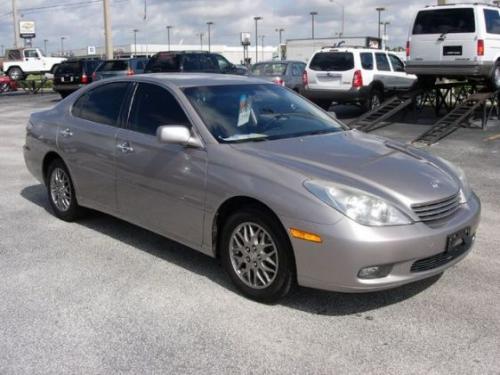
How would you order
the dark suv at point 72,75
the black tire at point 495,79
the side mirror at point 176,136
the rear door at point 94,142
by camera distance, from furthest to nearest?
1. the dark suv at point 72,75
2. the black tire at point 495,79
3. the rear door at point 94,142
4. the side mirror at point 176,136

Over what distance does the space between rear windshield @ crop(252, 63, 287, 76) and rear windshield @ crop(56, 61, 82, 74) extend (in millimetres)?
9144

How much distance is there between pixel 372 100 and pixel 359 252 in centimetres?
1393

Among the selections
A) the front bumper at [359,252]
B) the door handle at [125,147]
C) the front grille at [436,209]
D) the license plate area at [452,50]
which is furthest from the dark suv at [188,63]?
the front bumper at [359,252]

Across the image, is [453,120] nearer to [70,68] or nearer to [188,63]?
[188,63]

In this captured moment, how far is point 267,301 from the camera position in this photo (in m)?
4.18

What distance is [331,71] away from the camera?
16844 mm

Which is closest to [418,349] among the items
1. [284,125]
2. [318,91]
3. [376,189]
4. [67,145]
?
[376,189]

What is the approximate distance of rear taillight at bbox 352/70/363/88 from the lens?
1644 cm

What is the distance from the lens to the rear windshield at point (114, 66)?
78.8 ft

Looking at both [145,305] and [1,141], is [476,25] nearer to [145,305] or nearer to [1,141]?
[1,141]

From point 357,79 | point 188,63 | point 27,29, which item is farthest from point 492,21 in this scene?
point 27,29

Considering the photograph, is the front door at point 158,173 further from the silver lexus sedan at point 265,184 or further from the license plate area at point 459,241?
the license plate area at point 459,241

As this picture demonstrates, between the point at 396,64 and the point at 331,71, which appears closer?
the point at 331,71

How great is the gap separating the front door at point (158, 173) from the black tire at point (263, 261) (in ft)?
0.95
